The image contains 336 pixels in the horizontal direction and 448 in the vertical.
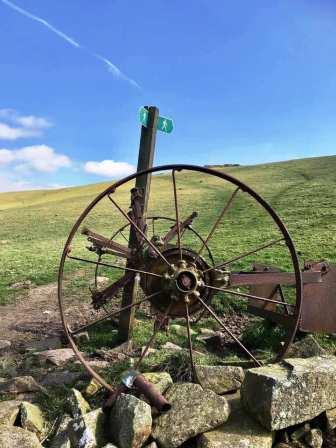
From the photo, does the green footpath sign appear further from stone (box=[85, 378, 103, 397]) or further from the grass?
stone (box=[85, 378, 103, 397])

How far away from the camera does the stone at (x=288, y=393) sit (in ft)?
14.5

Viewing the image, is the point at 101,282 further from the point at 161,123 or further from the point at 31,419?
the point at 31,419

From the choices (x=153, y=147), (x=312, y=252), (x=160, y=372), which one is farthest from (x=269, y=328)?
(x=312, y=252)

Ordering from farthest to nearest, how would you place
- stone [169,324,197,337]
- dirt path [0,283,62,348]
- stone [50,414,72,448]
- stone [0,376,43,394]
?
dirt path [0,283,62,348]
stone [169,324,197,337]
stone [0,376,43,394]
stone [50,414,72,448]

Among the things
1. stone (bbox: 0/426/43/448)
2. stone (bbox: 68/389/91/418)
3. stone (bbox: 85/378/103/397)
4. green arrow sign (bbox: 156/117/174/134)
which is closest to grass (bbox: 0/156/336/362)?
stone (bbox: 85/378/103/397)

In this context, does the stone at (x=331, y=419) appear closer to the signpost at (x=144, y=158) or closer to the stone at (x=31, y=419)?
the stone at (x=31, y=419)

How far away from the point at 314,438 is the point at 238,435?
28.9 inches

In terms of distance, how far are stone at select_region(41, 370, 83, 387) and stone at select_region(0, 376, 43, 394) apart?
0.16 m

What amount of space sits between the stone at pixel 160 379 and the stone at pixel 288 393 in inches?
31.2

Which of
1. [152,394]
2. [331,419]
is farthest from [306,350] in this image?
[152,394]

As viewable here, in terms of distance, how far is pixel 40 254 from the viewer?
56.9 ft

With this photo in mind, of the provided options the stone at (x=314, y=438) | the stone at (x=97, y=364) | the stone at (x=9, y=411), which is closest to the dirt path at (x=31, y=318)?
the stone at (x=97, y=364)

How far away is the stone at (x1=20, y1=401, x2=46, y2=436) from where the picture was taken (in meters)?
4.68

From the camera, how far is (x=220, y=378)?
5.13 m
